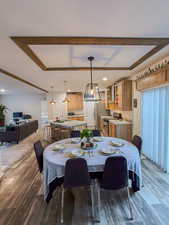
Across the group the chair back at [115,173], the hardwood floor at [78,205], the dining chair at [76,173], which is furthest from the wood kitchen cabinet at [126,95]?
the dining chair at [76,173]

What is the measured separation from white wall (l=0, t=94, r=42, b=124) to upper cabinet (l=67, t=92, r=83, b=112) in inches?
92.0

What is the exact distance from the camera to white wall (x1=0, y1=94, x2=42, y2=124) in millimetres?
9891

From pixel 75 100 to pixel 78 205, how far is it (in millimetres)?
7732

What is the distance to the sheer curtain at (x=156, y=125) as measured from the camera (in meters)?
3.16

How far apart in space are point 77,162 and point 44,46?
205cm

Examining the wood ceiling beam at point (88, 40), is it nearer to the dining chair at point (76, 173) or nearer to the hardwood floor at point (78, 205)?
the dining chair at point (76, 173)

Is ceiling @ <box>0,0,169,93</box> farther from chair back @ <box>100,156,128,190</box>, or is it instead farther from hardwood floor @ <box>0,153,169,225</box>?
hardwood floor @ <box>0,153,169,225</box>

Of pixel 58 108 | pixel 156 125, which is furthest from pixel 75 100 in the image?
pixel 156 125

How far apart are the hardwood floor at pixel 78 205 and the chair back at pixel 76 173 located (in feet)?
1.69

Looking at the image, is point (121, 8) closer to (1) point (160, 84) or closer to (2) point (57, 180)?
(1) point (160, 84)

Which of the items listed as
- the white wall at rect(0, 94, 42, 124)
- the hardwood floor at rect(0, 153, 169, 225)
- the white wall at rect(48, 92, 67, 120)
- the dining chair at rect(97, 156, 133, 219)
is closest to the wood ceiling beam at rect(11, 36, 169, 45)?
the dining chair at rect(97, 156, 133, 219)

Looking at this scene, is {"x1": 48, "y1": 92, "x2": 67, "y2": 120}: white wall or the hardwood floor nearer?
the hardwood floor

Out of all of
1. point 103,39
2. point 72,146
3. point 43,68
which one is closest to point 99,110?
point 43,68

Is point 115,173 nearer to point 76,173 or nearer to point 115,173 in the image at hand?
point 115,173
